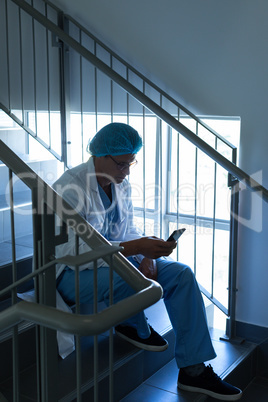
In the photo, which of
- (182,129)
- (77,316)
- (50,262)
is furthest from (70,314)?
(182,129)

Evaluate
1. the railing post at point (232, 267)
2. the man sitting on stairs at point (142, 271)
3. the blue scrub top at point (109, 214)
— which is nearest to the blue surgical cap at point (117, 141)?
the man sitting on stairs at point (142, 271)

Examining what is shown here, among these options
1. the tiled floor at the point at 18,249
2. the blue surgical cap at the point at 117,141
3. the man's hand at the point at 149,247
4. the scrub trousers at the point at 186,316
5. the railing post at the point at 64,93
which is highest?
the railing post at the point at 64,93

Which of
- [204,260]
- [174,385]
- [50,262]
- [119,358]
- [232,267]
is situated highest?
[50,262]

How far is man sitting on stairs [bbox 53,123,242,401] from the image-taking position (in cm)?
217

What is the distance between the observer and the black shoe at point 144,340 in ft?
7.61

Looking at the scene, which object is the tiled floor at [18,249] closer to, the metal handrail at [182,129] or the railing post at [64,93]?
the railing post at [64,93]

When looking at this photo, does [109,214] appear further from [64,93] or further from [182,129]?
[64,93]

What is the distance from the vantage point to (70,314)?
118cm

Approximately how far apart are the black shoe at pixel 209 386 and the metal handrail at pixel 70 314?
1000 millimetres

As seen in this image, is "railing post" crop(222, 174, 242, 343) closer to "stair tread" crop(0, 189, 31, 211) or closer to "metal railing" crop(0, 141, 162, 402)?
"stair tread" crop(0, 189, 31, 211)

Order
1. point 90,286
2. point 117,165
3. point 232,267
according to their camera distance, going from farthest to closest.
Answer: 1. point 232,267
2. point 117,165
3. point 90,286

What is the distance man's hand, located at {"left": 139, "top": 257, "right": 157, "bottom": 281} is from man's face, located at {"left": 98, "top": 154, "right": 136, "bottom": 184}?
0.40m

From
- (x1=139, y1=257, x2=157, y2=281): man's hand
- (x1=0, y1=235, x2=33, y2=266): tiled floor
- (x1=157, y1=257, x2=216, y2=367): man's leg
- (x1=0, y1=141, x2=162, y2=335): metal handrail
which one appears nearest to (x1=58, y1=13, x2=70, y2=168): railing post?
(x1=0, y1=235, x2=33, y2=266): tiled floor

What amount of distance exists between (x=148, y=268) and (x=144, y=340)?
13.1 inches
